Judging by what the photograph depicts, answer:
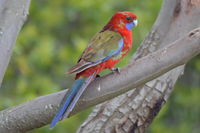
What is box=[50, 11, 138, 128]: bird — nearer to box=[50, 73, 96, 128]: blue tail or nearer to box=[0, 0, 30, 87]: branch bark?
box=[50, 73, 96, 128]: blue tail

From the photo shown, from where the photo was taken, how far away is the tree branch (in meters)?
2.85

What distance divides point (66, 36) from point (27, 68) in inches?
40.5

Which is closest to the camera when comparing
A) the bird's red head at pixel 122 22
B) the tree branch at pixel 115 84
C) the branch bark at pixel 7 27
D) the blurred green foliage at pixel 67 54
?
the tree branch at pixel 115 84

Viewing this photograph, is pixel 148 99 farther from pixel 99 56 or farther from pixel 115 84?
pixel 115 84

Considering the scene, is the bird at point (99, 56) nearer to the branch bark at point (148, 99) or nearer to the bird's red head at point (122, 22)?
the bird's red head at point (122, 22)

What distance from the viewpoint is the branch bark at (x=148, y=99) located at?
A: 3.59 metres

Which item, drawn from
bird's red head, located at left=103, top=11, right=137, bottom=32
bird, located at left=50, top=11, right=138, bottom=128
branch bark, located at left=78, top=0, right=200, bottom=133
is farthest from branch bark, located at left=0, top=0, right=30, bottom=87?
branch bark, located at left=78, top=0, right=200, bottom=133

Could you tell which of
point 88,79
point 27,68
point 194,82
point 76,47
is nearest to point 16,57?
point 27,68

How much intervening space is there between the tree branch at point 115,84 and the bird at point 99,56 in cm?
5

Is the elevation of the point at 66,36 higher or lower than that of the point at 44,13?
lower

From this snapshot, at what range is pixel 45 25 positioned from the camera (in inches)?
244

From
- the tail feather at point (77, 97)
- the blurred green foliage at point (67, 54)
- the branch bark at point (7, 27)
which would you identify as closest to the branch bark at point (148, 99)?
the tail feather at point (77, 97)

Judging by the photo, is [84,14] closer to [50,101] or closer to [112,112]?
[112,112]

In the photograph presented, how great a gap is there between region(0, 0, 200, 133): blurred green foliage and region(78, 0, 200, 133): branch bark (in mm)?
1463
